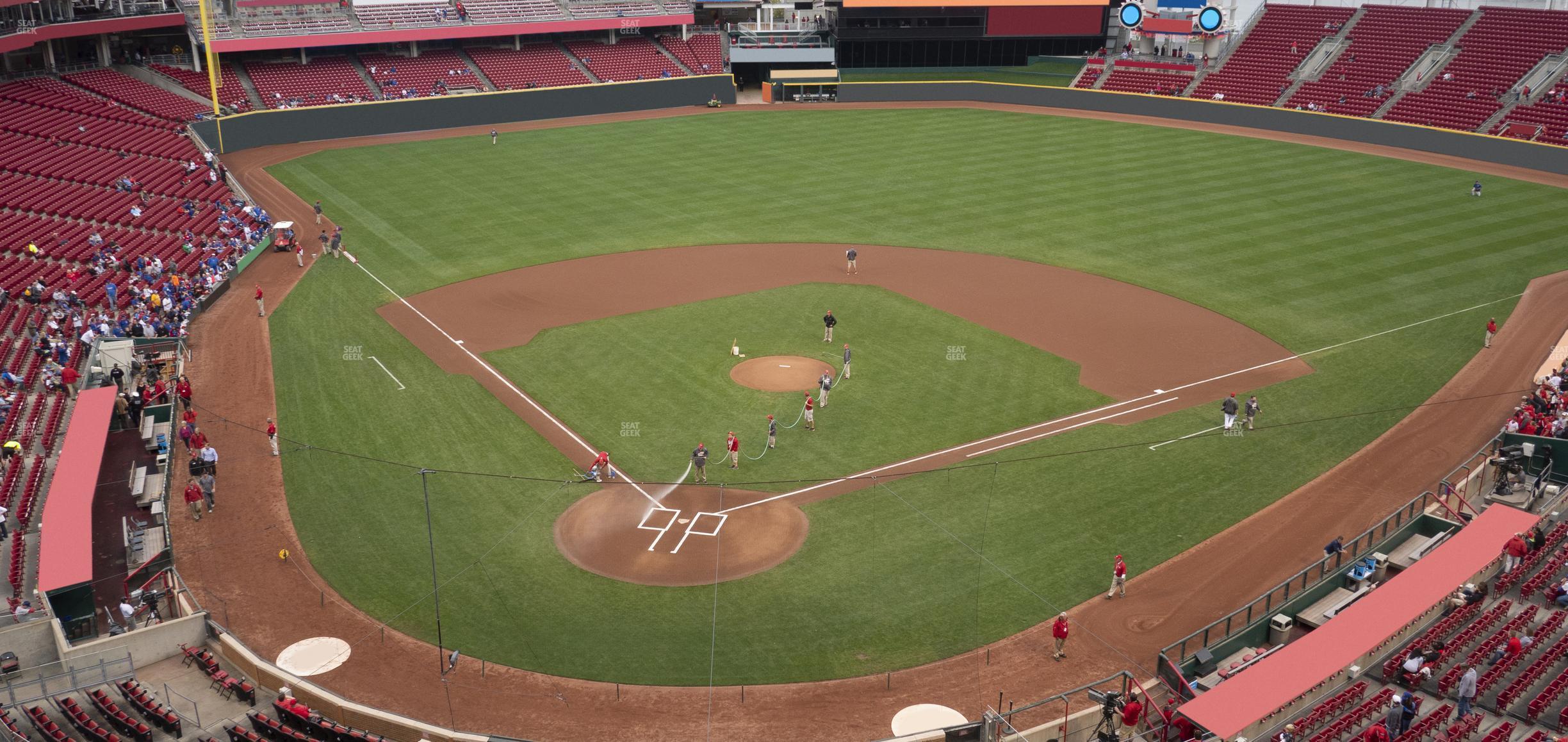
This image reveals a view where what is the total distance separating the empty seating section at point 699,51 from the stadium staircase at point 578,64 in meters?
7.78

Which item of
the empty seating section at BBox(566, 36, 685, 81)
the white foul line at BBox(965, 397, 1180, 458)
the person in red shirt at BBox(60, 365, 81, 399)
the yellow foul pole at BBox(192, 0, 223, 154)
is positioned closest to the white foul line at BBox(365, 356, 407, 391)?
the person in red shirt at BBox(60, 365, 81, 399)

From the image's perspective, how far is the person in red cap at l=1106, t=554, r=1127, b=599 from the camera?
23500mm

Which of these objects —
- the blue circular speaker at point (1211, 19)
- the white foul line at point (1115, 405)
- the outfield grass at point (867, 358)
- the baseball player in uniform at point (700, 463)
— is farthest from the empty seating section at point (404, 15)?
the white foul line at point (1115, 405)

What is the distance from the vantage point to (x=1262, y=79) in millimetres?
74438

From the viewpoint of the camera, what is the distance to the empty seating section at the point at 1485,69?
6462 centimetres

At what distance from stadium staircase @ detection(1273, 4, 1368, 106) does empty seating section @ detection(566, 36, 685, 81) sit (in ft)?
142

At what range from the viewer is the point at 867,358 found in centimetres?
3656

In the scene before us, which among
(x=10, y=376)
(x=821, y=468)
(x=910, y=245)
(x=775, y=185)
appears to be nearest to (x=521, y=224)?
(x=775, y=185)

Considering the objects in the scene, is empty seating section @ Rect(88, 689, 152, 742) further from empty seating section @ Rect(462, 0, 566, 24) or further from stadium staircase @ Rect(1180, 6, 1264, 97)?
stadium staircase @ Rect(1180, 6, 1264, 97)

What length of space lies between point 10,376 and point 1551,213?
203ft

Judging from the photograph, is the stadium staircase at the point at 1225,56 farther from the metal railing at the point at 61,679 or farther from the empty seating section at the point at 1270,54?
the metal railing at the point at 61,679

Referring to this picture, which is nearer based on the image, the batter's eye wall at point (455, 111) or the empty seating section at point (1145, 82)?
the batter's eye wall at point (455, 111)

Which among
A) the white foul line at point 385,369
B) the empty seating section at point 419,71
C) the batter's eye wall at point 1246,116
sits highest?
the empty seating section at point 419,71

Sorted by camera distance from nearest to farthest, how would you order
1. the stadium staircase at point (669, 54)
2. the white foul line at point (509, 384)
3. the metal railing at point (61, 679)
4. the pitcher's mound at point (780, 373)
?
the metal railing at point (61, 679)
the white foul line at point (509, 384)
the pitcher's mound at point (780, 373)
the stadium staircase at point (669, 54)
